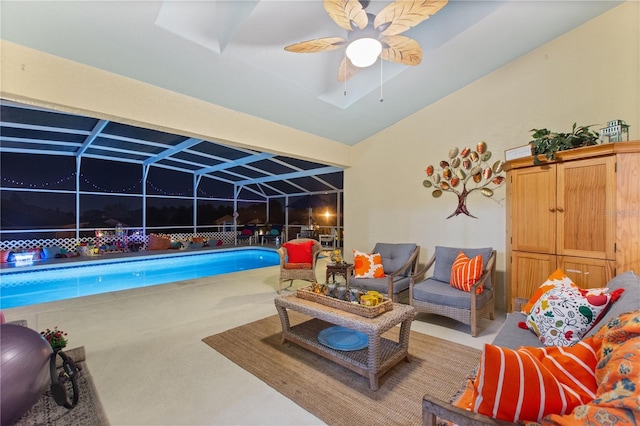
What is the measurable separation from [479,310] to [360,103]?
3032 millimetres

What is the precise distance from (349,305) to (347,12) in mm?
2220

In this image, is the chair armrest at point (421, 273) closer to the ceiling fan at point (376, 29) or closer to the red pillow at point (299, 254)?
the red pillow at point (299, 254)

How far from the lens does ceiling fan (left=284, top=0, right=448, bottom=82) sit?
6.20ft

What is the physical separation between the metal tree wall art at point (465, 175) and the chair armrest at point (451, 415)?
11.1 feet

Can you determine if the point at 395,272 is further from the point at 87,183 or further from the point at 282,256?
the point at 87,183

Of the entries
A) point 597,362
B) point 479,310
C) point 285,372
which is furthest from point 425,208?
point 597,362

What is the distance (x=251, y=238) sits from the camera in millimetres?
11562

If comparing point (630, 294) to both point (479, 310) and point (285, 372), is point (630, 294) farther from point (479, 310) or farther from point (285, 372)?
point (285, 372)

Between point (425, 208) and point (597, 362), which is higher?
point (425, 208)

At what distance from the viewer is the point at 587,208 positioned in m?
2.53

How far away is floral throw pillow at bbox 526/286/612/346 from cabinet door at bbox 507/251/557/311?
0.86 metres

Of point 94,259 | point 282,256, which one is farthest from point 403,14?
point 94,259

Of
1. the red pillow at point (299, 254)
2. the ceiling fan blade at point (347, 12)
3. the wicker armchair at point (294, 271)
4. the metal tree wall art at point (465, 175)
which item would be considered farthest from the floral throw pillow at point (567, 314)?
the red pillow at point (299, 254)

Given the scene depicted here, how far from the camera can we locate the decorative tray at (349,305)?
2234 millimetres
